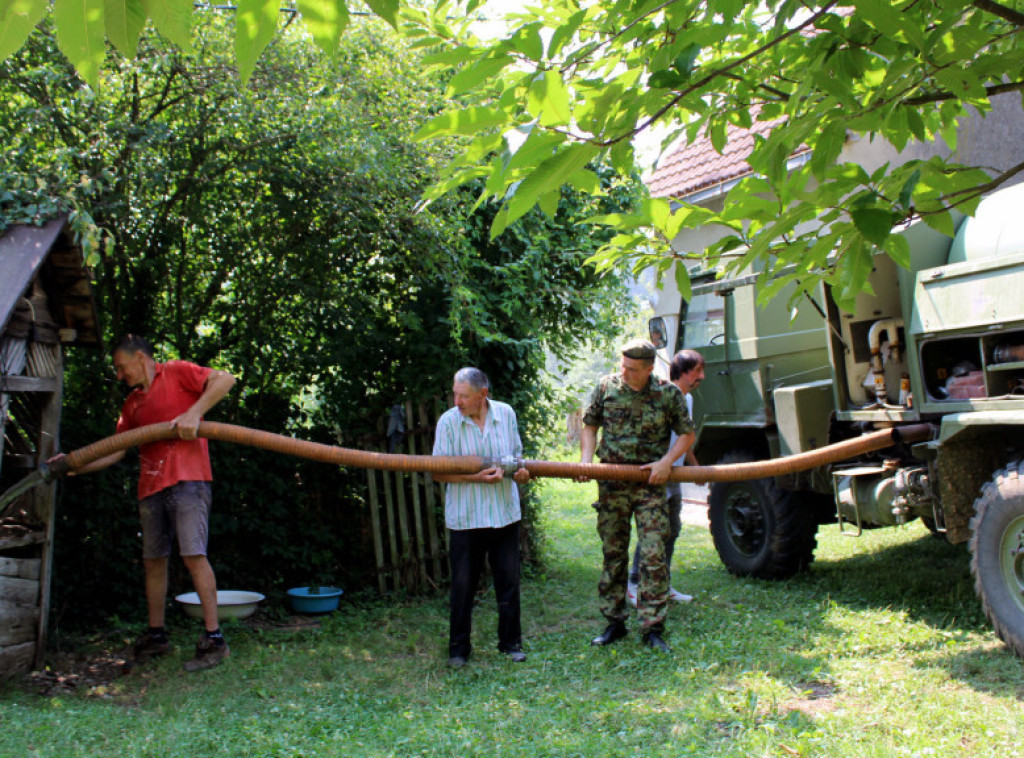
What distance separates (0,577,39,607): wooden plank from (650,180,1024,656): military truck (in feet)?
13.9

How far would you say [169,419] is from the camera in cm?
527

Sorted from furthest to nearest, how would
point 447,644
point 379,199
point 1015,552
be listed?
point 379,199
point 447,644
point 1015,552

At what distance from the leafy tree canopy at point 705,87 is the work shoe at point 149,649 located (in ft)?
13.1

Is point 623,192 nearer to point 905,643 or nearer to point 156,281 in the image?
point 156,281

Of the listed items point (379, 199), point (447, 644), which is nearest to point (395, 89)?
point (379, 199)

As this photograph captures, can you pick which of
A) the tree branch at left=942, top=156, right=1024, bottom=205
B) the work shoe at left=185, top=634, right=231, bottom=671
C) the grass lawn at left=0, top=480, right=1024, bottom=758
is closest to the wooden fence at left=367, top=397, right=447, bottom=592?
the grass lawn at left=0, top=480, right=1024, bottom=758

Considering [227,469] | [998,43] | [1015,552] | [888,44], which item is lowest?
[1015,552]

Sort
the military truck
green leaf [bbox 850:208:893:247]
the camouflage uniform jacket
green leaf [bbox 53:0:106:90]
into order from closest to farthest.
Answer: green leaf [bbox 53:0:106:90] → green leaf [bbox 850:208:893:247] → the military truck → the camouflage uniform jacket

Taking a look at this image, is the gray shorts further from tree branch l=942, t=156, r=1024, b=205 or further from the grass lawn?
tree branch l=942, t=156, r=1024, b=205

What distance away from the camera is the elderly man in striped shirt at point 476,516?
5.23 metres

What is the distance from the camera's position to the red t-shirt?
17.1 ft

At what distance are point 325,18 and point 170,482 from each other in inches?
168

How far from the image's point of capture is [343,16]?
4.89 ft

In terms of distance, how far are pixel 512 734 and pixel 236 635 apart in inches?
105
